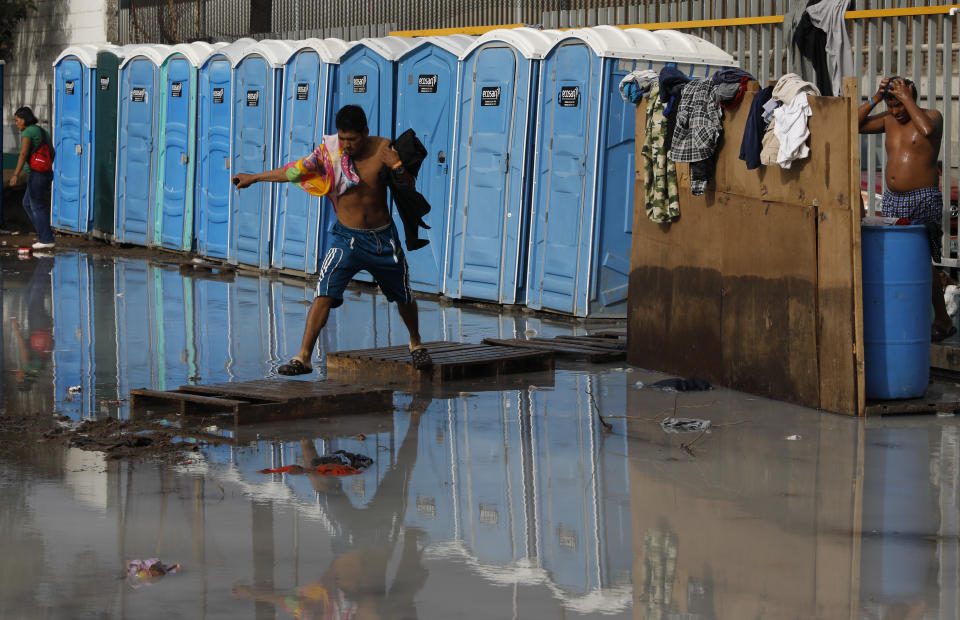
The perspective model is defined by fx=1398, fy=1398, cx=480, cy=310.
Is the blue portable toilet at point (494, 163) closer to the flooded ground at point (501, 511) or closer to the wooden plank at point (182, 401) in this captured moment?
the flooded ground at point (501, 511)

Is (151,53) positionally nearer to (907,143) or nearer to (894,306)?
(907,143)

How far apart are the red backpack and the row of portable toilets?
1.12 m

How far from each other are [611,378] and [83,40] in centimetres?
1913

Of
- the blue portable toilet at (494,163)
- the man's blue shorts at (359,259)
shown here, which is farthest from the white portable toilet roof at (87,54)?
the man's blue shorts at (359,259)

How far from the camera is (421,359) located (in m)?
8.80

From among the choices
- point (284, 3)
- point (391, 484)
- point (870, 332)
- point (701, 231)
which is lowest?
point (391, 484)

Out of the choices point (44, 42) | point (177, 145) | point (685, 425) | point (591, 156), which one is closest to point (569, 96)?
point (591, 156)

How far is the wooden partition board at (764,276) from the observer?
7.70m

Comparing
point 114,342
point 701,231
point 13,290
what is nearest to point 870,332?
point 701,231

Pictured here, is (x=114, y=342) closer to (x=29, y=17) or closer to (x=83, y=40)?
(x=83, y=40)

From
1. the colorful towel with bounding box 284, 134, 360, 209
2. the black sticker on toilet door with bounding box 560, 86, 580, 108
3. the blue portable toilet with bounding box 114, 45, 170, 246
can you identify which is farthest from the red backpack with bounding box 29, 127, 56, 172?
the colorful towel with bounding box 284, 134, 360, 209

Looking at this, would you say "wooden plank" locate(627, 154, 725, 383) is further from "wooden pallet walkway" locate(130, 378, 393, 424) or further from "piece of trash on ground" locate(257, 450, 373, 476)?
"piece of trash on ground" locate(257, 450, 373, 476)

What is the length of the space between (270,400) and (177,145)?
10.5 metres

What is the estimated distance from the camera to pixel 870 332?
25.8 feet
